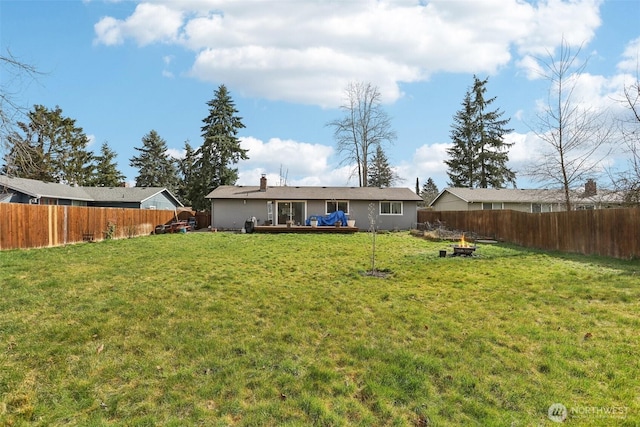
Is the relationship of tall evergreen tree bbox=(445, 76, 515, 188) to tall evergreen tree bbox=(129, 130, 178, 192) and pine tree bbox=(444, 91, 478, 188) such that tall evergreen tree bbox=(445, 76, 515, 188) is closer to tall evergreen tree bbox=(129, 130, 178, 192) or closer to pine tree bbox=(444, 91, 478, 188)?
pine tree bbox=(444, 91, 478, 188)

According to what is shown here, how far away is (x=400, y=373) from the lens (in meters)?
4.05

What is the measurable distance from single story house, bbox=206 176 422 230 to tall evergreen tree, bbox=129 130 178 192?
25.1 meters

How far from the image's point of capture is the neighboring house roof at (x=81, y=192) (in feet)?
77.8

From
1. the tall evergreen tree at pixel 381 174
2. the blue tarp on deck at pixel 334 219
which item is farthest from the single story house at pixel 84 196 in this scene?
the tall evergreen tree at pixel 381 174

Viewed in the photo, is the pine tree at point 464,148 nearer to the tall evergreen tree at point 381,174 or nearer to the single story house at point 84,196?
the tall evergreen tree at point 381,174

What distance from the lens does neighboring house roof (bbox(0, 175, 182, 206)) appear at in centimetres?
2371

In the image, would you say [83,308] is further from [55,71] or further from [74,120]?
[74,120]

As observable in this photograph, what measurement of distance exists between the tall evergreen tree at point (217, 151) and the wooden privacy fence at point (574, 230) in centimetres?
2461

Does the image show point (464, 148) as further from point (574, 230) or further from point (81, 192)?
point (81, 192)

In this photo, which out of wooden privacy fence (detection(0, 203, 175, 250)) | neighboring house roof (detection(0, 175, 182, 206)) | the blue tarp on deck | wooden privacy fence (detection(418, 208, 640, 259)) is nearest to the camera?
wooden privacy fence (detection(418, 208, 640, 259))

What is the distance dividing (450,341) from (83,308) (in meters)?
5.61

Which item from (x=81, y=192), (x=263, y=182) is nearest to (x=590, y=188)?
(x=263, y=182)

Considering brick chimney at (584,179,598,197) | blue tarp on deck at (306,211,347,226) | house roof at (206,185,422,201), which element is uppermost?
house roof at (206,185,422,201)

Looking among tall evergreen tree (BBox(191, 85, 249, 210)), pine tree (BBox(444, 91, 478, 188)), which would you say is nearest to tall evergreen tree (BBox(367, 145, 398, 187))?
pine tree (BBox(444, 91, 478, 188))
